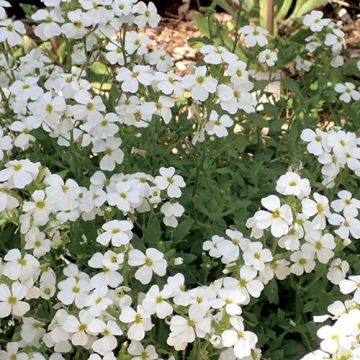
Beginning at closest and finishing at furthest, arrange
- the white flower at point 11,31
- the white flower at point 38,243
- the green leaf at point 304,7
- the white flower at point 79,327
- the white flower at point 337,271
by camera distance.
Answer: the white flower at point 79,327
the white flower at point 38,243
the white flower at point 337,271
the white flower at point 11,31
the green leaf at point 304,7

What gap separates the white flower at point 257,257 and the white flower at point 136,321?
273 mm

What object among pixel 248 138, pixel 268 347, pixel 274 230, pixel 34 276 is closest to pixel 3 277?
pixel 34 276

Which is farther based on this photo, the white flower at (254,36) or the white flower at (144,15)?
the white flower at (254,36)

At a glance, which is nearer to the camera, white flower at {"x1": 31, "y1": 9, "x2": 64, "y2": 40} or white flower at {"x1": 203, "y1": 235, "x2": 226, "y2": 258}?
white flower at {"x1": 203, "y1": 235, "x2": 226, "y2": 258}

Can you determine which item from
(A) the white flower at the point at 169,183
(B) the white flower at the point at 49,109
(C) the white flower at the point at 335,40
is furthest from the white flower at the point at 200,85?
(C) the white flower at the point at 335,40

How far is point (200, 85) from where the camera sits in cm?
199

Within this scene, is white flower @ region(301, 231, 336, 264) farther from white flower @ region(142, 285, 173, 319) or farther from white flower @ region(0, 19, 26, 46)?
white flower @ region(0, 19, 26, 46)

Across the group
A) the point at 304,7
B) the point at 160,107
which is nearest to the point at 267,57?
the point at 160,107

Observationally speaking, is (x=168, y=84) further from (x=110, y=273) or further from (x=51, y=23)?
(x=110, y=273)

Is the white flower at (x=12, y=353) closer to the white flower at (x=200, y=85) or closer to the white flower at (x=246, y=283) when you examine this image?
the white flower at (x=246, y=283)

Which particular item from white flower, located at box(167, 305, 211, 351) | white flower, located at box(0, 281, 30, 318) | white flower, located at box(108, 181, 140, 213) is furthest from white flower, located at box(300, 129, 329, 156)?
white flower, located at box(0, 281, 30, 318)

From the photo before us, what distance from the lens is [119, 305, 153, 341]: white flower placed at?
1.67m

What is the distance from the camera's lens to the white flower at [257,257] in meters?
1.76

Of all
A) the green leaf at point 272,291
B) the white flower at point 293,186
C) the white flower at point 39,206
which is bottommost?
the green leaf at point 272,291
